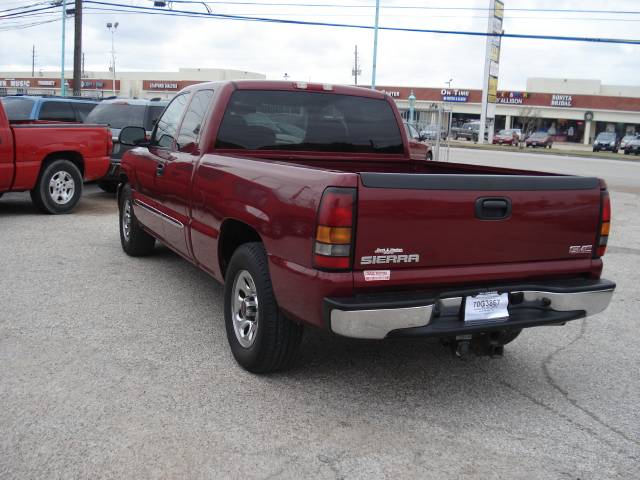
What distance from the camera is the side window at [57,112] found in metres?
13.4

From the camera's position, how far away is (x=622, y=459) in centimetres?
343

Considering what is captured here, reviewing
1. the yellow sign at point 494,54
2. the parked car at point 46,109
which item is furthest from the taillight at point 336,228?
the yellow sign at point 494,54

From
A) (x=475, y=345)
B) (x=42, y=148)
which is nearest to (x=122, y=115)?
(x=42, y=148)

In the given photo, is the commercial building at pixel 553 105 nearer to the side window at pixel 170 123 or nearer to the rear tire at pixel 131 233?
the rear tire at pixel 131 233

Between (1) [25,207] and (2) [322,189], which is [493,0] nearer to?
(1) [25,207]

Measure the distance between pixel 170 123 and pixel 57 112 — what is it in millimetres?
8663

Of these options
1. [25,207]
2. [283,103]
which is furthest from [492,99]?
[283,103]

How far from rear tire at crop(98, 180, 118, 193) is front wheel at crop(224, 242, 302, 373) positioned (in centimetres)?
929

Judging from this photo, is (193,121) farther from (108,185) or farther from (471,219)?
(108,185)

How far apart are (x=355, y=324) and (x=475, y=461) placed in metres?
0.91

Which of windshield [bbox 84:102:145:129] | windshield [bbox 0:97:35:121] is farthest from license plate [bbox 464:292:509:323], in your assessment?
windshield [bbox 0:97:35:121]

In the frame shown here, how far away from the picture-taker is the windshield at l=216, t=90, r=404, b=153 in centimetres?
523

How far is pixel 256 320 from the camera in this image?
14.0ft

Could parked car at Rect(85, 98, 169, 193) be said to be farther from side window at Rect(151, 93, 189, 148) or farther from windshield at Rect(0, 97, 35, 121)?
side window at Rect(151, 93, 189, 148)
